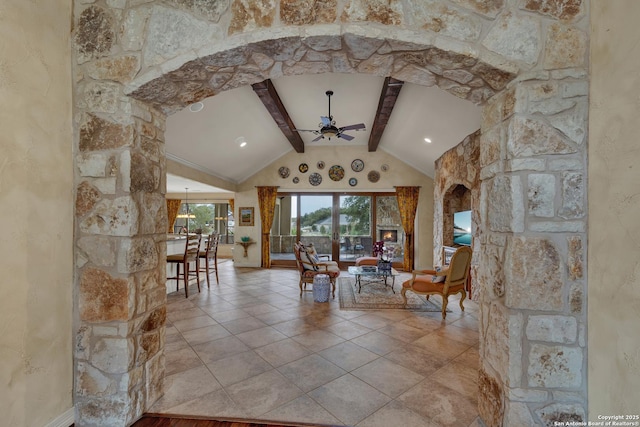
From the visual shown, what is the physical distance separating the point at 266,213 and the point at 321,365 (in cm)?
566

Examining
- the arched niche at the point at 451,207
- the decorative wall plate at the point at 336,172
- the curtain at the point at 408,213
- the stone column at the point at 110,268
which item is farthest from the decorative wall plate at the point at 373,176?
the stone column at the point at 110,268

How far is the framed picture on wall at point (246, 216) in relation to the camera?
25.8 ft

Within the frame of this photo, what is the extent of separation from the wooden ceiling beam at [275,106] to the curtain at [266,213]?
5.67 feet

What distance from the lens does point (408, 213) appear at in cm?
724

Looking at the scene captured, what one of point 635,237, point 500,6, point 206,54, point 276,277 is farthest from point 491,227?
point 276,277

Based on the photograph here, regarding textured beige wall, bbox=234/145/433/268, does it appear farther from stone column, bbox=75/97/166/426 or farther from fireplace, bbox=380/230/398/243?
stone column, bbox=75/97/166/426

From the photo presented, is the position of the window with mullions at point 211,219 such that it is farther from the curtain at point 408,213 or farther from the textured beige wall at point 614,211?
the textured beige wall at point 614,211

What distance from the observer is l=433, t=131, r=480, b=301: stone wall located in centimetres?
452

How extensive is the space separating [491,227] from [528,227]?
7.9 inches

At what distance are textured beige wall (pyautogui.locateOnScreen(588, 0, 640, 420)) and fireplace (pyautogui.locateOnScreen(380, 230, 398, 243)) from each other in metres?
6.36

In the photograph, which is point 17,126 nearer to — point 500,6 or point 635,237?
point 500,6

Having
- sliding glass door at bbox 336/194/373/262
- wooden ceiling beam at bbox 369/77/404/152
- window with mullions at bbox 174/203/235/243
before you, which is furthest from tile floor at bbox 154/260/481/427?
window with mullions at bbox 174/203/235/243

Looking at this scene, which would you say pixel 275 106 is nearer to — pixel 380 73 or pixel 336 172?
pixel 336 172

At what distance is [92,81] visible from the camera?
168 cm
